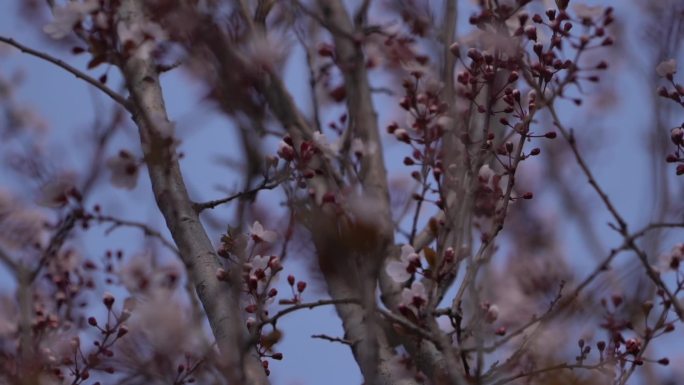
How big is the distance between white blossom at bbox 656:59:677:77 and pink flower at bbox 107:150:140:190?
167 cm

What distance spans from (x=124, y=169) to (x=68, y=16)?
0.46 meters

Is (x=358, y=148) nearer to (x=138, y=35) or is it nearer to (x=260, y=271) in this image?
(x=260, y=271)

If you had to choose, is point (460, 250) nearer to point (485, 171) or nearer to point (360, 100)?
point (485, 171)

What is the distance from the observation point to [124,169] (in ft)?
7.56

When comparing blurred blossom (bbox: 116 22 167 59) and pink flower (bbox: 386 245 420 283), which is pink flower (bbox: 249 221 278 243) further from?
blurred blossom (bbox: 116 22 167 59)

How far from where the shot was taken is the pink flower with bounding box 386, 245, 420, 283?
7.89ft

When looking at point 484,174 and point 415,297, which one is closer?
point 415,297

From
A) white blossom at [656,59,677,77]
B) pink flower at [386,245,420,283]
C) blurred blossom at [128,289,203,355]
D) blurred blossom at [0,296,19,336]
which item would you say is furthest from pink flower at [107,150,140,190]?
blurred blossom at [0,296,19,336]

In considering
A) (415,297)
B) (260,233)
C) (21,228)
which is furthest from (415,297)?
(21,228)

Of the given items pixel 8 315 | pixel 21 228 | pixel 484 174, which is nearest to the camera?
pixel 484 174

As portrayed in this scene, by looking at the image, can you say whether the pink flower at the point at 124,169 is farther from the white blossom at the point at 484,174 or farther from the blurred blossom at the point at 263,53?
the white blossom at the point at 484,174

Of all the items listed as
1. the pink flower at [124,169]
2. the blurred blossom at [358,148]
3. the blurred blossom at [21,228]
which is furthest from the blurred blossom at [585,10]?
the blurred blossom at [21,228]

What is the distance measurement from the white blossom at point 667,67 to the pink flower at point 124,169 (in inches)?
65.7

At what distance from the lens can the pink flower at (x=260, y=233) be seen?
255 centimetres
